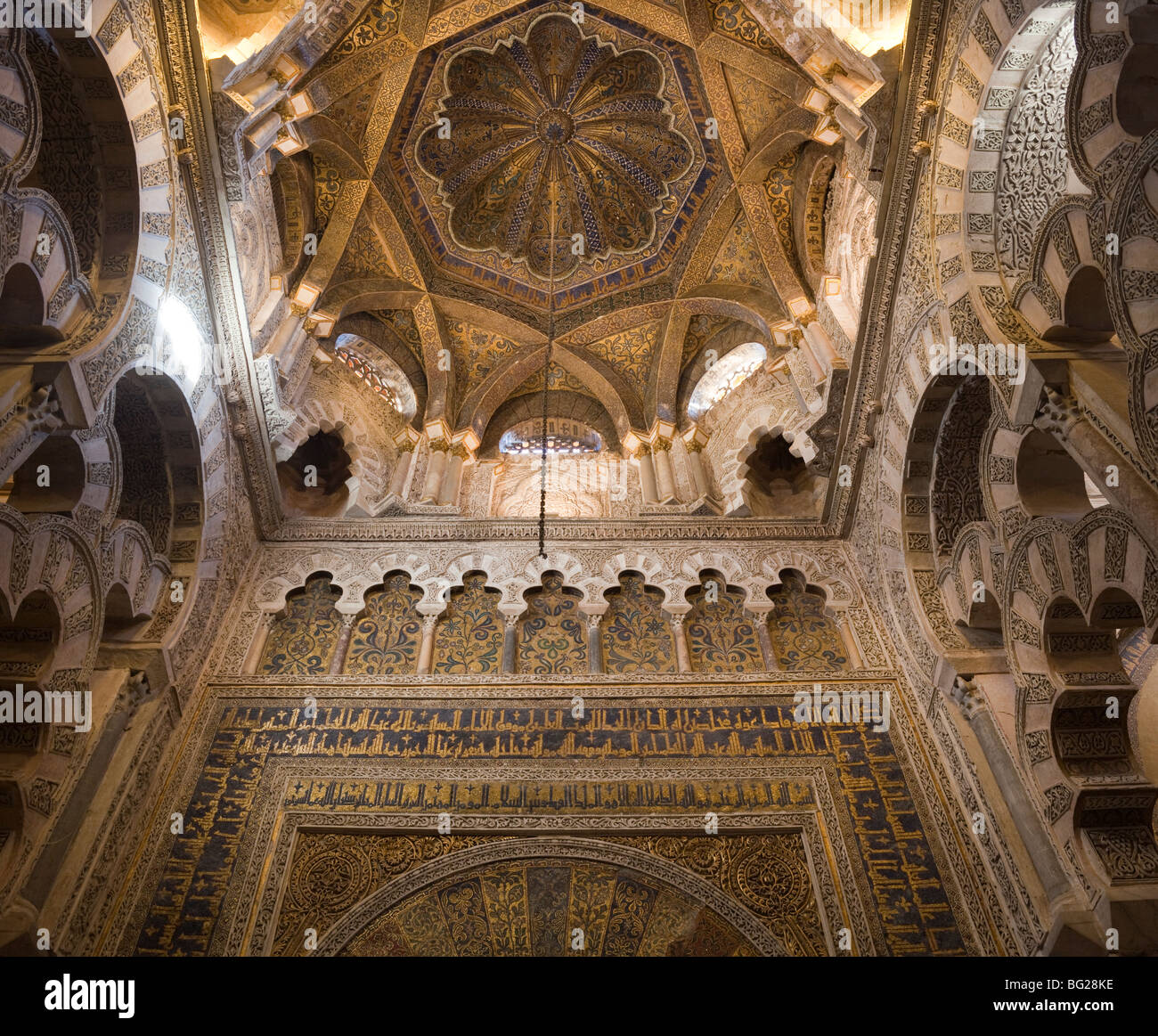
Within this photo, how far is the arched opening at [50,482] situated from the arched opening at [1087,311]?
6.50 meters

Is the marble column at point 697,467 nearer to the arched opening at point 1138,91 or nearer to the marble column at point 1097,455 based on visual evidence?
the marble column at point 1097,455

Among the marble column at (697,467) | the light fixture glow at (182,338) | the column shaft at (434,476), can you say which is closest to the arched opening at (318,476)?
the column shaft at (434,476)

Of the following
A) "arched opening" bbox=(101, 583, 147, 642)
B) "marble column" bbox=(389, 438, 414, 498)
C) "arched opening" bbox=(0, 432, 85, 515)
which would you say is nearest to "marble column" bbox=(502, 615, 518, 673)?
"marble column" bbox=(389, 438, 414, 498)

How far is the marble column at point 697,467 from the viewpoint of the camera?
31.8 ft

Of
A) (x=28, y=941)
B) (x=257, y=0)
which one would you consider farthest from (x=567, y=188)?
(x=28, y=941)

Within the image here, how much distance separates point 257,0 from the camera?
8.20 m

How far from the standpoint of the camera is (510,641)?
800cm

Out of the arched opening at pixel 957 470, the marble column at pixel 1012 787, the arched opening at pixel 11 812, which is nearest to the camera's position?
the arched opening at pixel 11 812

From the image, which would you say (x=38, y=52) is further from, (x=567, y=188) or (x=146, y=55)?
(x=567, y=188)

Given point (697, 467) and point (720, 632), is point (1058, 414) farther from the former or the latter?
point (697, 467)

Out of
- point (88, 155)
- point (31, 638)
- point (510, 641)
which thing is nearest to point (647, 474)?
point (510, 641)

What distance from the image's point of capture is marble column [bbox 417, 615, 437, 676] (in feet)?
25.4

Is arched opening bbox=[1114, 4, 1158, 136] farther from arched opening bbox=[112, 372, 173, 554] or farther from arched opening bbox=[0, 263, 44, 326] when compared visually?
arched opening bbox=[112, 372, 173, 554]

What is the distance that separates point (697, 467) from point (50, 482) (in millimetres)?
6448
